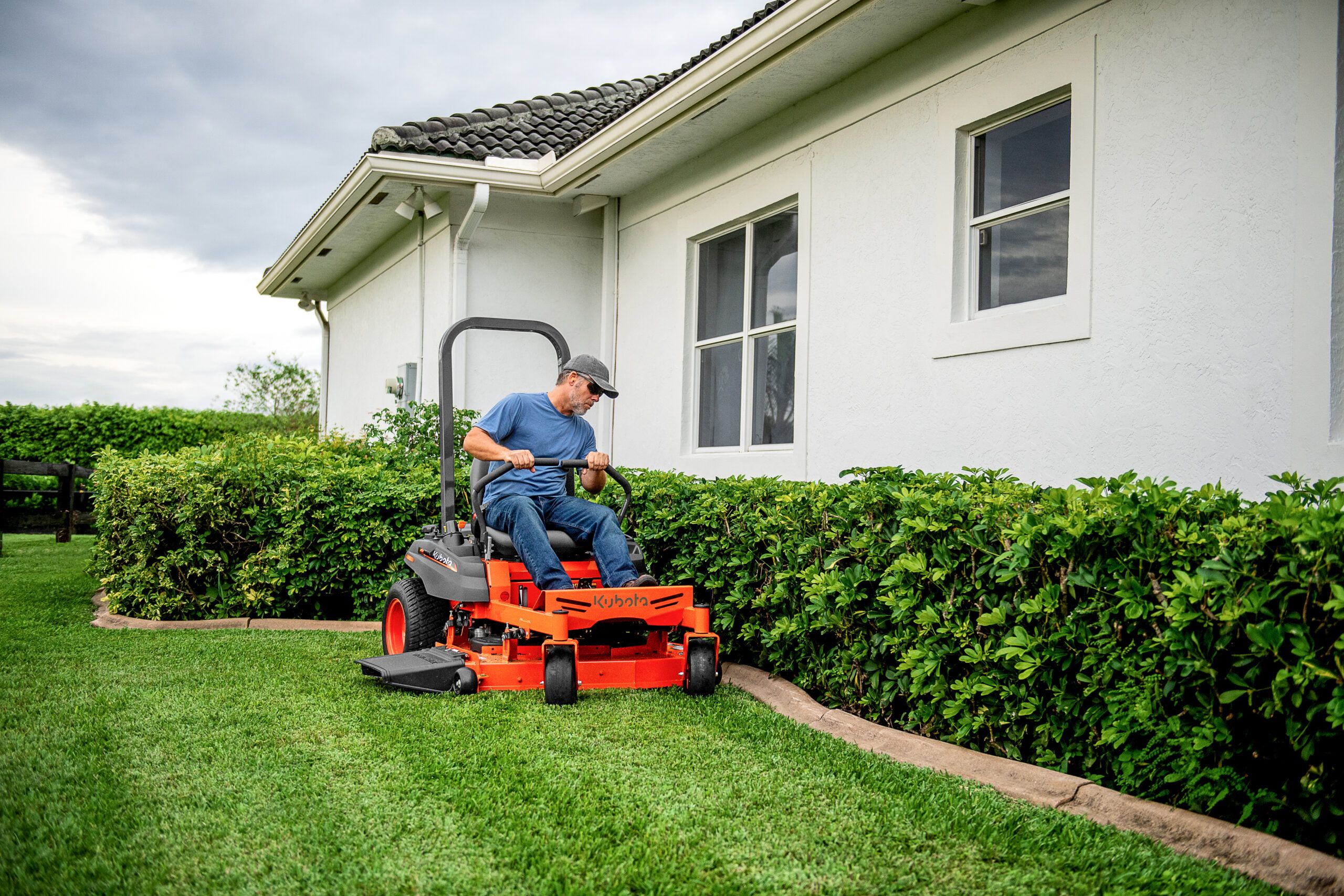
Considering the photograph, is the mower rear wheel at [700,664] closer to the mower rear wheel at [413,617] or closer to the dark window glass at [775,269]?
the mower rear wheel at [413,617]

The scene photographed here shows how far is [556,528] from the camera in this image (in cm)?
565

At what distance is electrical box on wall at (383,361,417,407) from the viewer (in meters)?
11.8

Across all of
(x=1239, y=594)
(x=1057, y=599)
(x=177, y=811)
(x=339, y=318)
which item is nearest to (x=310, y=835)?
(x=177, y=811)

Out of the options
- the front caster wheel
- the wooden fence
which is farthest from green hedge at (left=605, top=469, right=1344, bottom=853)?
the wooden fence

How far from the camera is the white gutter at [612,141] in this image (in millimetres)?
6258

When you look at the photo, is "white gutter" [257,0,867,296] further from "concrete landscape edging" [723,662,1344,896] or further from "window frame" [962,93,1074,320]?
"concrete landscape edging" [723,662,1344,896]

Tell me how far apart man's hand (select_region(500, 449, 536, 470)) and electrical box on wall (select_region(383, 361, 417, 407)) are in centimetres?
652

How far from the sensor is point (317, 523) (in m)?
7.98

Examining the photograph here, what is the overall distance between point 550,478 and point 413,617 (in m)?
1.11

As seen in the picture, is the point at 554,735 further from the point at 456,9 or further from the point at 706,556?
the point at 456,9

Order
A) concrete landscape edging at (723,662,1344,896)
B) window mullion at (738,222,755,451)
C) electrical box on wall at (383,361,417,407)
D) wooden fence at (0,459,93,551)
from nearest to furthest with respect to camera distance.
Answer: concrete landscape edging at (723,662,1344,896) < window mullion at (738,222,755,451) < electrical box on wall at (383,361,417,407) < wooden fence at (0,459,93,551)

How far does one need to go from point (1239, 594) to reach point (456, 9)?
45.6 ft

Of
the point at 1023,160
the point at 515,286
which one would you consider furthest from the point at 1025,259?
the point at 515,286

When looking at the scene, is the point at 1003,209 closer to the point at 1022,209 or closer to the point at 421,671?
the point at 1022,209
